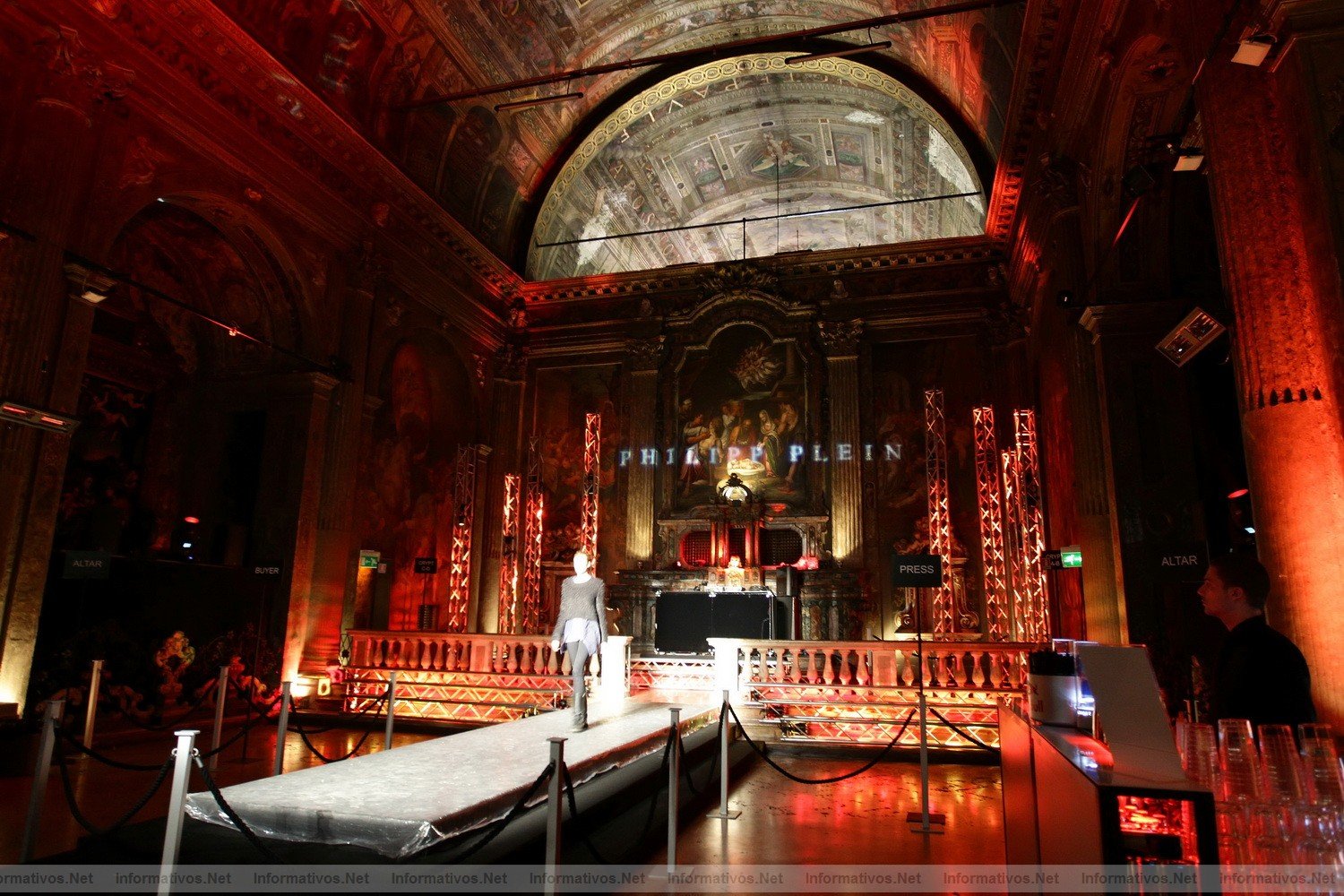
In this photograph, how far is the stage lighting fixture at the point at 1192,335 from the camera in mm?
6844

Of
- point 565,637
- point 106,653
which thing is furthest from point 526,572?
point 565,637

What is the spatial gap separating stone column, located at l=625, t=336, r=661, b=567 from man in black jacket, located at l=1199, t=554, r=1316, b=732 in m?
14.7

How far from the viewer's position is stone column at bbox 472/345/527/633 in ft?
59.4

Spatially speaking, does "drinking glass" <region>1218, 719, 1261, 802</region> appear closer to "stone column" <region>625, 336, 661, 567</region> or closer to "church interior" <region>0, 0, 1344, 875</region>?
"church interior" <region>0, 0, 1344, 875</region>

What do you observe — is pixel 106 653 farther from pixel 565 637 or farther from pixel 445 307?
pixel 445 307

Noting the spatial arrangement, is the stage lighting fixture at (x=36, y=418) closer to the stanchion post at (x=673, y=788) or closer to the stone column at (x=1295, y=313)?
the stanchion post at (x=673, y=788)

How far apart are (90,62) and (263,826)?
9.67 meters

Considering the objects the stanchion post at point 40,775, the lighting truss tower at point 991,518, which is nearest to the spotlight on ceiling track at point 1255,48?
the stanchion post at point 40,775

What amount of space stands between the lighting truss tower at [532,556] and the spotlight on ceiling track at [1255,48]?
14190 millimetres

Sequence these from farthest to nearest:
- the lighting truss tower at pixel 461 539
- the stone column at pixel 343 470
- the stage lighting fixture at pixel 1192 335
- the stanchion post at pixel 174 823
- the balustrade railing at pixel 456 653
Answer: the lighting truss tower at pixel 461 539 → the stone column at pixel 343 470 → the balustrade railing at pixel 456 653 → the stage lighting fixture at pixel 1192 335 → the stanchion post at pixel 174 823

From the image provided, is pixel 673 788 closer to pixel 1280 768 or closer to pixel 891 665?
pixel 1280 768

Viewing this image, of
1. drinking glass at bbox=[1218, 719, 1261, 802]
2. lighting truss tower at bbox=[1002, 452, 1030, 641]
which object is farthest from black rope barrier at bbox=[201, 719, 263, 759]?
lighting truss tower at bbox=[1002, 452, 1030, 641]

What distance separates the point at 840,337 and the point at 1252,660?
1481cm

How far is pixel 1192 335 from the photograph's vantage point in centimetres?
705
